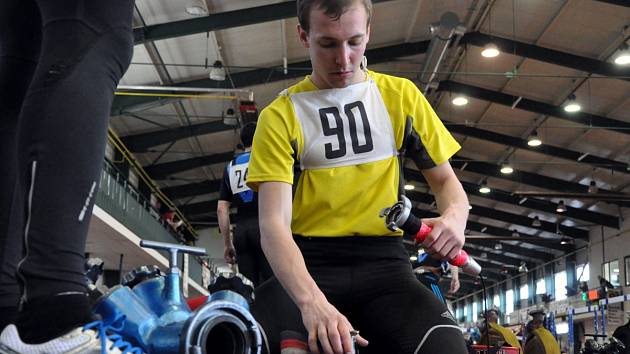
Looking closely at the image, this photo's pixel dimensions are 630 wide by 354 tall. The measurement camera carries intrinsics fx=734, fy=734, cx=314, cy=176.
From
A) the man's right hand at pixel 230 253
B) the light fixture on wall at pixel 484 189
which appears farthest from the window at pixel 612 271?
the man's right hand at pixel 230 253

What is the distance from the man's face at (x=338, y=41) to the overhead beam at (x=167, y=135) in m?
18.4

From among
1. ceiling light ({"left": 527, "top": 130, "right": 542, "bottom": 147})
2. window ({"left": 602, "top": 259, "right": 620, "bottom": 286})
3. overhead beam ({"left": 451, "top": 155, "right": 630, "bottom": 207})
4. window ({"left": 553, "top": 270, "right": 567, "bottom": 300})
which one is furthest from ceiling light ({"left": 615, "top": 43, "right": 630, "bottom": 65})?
window ({"left": 553, "top": 270, "right": 567, "bottom": 300})

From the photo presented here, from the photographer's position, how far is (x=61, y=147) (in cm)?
112

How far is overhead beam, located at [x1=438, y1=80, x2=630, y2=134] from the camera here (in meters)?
19.3

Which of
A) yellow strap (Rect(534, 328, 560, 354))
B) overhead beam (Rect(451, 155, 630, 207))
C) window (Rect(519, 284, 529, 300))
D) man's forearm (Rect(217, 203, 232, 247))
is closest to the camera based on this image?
man's forearm (Rect(217, 203, 232, 247))

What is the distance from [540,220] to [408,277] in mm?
30661

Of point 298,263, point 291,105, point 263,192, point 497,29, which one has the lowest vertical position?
point 298,263

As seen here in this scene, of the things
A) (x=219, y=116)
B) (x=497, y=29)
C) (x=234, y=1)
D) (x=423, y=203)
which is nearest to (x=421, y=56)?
(x=497, y=29)

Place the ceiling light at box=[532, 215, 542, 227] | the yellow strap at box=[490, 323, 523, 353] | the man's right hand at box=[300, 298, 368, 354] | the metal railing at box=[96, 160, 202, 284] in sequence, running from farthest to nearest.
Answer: the ceiling light at box=[532, 215, 542, 227], the metal railing at box=[96, 160, 202, 284], the yellow strap at box=[490, 323, 523, 353], the man's right hand at box=[300, 298, 368, 354]

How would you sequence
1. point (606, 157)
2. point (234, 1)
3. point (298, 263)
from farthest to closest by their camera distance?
point (606, 157)
point (234, 1)
point (298, 263)

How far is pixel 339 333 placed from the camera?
1.41 metres

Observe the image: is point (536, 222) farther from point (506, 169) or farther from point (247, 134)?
point (247, 134)

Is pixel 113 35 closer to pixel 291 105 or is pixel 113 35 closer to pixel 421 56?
pixel 291 105

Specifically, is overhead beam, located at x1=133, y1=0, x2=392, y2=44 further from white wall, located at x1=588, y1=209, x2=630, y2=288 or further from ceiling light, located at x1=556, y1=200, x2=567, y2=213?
white wall, located at x1=588, y1=209, x2=630, y2=288
